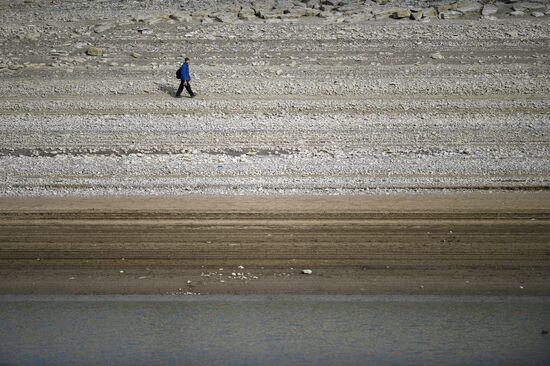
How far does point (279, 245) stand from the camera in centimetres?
1245

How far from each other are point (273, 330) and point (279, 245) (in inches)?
93.3

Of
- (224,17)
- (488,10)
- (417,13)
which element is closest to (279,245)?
(224,17)

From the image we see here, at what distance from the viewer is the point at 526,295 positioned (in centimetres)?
1094

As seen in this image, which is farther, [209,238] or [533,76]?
[533,76]

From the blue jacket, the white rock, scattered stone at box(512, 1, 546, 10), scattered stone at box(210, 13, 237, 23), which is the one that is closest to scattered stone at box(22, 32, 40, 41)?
scattered stone at box(210, 13, 237, 23)

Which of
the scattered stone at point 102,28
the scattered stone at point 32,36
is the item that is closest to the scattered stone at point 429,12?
the scattered stone at point 102,28

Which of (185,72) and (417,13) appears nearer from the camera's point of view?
(185,72)

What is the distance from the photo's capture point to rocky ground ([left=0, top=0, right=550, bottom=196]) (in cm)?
1591

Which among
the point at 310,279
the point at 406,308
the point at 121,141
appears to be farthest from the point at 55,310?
the point at 121,141

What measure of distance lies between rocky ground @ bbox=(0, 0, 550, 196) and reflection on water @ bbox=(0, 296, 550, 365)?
14.4 ft

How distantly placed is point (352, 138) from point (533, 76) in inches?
222

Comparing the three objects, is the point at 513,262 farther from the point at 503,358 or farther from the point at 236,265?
the point at 236,265

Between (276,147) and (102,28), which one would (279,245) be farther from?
(102,28)

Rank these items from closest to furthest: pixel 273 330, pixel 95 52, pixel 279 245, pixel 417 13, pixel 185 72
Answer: pixel 273 330
pixel 279 245
pixel 185 72
pixel 95 52
pixel 417 13
